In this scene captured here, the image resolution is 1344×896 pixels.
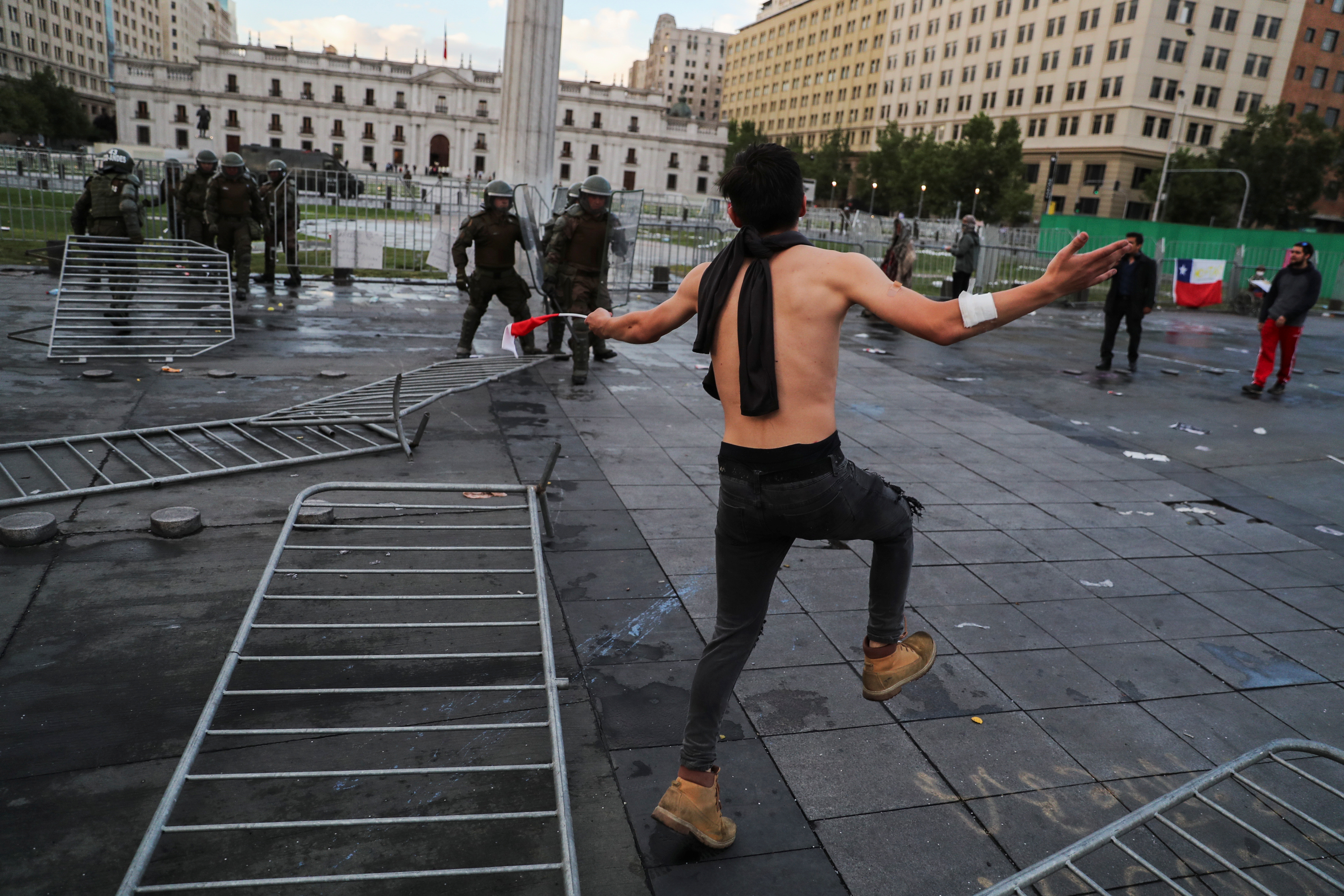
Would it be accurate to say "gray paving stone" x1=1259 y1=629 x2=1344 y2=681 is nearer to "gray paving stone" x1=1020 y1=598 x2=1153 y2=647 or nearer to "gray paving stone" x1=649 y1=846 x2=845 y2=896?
"gray paving stone" x1=1020 y1=598 x2=1153 y2=647

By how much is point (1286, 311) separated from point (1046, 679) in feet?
29.8

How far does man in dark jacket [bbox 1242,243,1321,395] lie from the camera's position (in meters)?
10.3

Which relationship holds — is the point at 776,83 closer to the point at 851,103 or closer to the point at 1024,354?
the point at 851,103


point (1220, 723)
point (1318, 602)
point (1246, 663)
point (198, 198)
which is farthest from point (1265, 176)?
point (1220, 723)

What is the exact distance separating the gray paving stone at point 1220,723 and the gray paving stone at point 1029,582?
100cm

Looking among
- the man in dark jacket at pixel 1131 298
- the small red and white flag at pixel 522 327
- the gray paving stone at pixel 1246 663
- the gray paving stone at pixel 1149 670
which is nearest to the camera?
the small red and white flag at pixel 522 327

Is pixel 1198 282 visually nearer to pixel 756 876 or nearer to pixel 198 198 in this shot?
pixel 198 198

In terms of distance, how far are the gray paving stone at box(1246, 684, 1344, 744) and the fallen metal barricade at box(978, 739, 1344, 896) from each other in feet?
1.17

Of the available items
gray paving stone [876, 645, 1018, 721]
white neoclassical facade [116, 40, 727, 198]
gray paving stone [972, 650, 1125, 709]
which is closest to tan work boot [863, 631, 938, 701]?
gray paving stone [876, 645, 1018, 721]

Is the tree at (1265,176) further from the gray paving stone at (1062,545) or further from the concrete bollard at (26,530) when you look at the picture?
the concrete bollard at (26,530)

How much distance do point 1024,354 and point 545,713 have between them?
1240 centimetres

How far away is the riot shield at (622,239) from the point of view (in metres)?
10.2

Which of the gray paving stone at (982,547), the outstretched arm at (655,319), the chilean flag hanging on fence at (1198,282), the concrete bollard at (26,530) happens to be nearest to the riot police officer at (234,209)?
the concrete bollard at (26,530)

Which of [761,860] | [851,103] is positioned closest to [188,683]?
[761,860]
